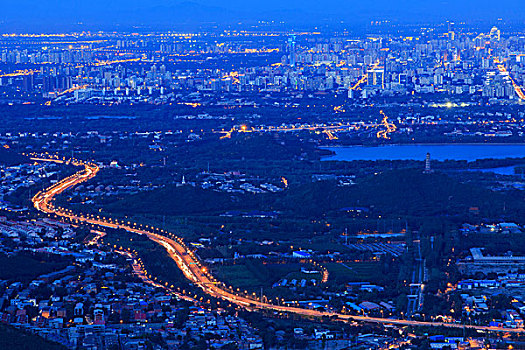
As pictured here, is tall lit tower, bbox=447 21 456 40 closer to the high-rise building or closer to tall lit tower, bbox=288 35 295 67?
tall lit tower, bbox=288 35 295 67

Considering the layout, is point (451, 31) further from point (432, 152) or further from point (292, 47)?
point (432, 152)

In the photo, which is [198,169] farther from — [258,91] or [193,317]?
[258,91]

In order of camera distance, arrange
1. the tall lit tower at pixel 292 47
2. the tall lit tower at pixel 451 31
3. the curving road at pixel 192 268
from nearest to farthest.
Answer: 1. the curving road at pixel 192 268
2. the tall lit tower at pixel 292 47
3. the tall lit tower at pixel 451 31

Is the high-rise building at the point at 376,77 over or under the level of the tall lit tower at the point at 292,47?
under

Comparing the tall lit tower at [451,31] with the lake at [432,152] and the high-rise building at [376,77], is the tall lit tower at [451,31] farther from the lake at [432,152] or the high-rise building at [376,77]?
the lake at [432,152]

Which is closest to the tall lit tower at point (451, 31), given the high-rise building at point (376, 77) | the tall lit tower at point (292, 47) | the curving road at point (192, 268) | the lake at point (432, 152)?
the tall lit tower at point (292, 47)

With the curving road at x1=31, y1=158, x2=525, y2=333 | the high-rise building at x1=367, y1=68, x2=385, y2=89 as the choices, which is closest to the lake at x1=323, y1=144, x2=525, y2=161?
the curving road at x1=31, y1=158, x2=525, y2=333
